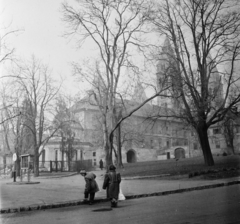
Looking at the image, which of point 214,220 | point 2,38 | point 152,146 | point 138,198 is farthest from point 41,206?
point 152,146

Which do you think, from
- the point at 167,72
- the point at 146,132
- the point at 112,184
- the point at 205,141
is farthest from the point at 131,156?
the point at 112,184

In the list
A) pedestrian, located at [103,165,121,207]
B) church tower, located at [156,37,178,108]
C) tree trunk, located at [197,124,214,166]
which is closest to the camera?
pedestrian, located at [103,165,121,207]

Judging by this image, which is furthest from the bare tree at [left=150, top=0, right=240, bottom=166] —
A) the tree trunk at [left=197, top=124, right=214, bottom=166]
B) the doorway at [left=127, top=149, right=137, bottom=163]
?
the doorway at [left=127, top=149, right=137, bottom=163]

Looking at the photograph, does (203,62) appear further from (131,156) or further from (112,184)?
(131,156)

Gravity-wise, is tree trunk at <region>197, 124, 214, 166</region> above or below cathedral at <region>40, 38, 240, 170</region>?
below

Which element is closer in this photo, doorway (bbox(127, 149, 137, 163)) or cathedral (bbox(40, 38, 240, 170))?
cathedral (bbox(40, 38, 240, 170))

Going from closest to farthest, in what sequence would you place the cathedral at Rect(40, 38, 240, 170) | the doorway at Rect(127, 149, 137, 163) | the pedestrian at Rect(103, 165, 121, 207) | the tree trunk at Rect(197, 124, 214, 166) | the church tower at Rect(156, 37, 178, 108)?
the pedestrian at Rect(103, 165, 121, 207) < the church tower at Rect(156, 37, 178, 108) < the tree trunk at Rect(197, 124, 214, 166) < the cathedral at Rect(40, 38, 240, 170) < the doorway at Rect(127, 149, 137, 163)

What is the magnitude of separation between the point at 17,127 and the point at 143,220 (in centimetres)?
2986

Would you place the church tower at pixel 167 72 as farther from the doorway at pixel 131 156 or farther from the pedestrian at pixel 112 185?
the doorway at pixel 131 156

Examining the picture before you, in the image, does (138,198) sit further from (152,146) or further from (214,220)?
(152,146)

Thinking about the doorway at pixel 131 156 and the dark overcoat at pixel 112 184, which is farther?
the doorway at pixel 131 156

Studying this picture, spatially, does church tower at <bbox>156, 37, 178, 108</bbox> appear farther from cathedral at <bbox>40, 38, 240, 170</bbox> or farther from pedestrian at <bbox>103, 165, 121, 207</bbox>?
pedestrian at <bbox>103, 165, 121, 207</bbox>

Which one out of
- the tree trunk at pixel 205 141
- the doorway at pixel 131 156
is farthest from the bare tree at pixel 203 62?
the doorway at pixel 131 156

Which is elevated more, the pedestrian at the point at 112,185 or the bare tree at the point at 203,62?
the bare tree at the point at 203,62
